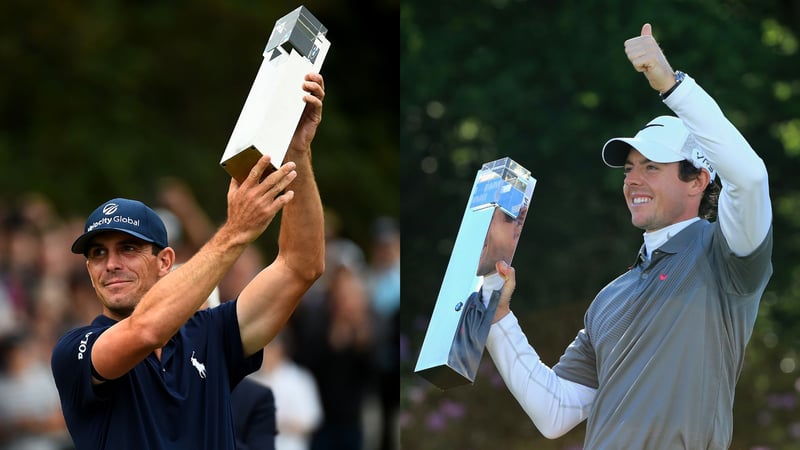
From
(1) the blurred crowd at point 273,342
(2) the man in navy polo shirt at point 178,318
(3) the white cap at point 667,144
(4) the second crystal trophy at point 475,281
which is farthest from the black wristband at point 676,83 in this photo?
(1) the blurred crowd at point 273,342

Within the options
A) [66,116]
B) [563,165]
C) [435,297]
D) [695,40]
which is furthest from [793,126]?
[66,116]

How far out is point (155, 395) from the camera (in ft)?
14.5

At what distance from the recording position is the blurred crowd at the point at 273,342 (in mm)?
8953

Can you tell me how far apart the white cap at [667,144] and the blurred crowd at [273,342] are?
4.55 metres

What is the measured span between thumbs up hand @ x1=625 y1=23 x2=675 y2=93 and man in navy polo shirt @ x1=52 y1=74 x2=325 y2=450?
962 mm

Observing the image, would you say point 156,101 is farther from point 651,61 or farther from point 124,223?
point 651,61

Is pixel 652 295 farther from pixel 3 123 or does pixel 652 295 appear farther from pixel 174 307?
pixel 3 123

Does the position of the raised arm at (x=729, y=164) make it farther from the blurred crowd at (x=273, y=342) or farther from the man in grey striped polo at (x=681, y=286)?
the blurred crowd at (x=273, y=342)

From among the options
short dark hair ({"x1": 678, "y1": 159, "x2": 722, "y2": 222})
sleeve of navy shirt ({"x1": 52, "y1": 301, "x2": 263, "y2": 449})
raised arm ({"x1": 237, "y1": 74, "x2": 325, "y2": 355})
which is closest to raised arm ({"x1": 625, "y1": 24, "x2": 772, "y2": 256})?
short dark hair ({"x1": 678, "y1": 159, "x2": 722, "y2": 222})

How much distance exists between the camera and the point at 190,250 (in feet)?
32.2

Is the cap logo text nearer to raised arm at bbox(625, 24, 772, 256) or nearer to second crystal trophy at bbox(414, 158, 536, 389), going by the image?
second crystal trophy at bbox(414, 158, 536, 389)

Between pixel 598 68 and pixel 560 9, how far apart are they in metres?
0.26

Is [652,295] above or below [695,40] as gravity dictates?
below

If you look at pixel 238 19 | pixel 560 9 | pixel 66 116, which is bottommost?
pixel 560 9
